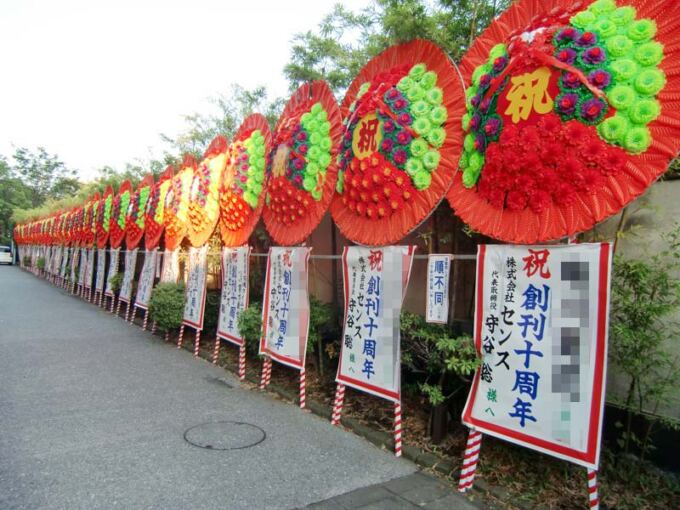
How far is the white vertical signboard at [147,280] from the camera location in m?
12.8

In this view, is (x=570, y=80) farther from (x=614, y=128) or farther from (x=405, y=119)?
(x=405, y=119)

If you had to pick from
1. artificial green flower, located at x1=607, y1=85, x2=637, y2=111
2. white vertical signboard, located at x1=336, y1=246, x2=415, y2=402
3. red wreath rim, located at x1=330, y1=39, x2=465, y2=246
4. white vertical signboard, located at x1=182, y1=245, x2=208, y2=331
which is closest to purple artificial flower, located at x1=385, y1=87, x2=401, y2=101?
red wreath rim, located at x1=330, y1=39, x2=465, y2=246

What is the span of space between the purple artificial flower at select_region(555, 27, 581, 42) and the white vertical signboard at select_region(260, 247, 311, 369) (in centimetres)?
413

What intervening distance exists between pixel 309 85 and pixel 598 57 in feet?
14.9

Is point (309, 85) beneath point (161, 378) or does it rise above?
above

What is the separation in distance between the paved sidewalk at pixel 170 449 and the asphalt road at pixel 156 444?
2cm

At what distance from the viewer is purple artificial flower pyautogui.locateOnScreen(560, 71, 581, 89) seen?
3859 millimetres

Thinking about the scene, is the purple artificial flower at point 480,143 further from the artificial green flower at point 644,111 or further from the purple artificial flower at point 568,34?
the artificial green flower at point 644,111

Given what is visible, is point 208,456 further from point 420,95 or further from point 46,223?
point 46,223

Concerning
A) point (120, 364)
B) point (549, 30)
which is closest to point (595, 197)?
point (549, 30)

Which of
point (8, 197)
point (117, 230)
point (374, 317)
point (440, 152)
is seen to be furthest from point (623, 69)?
point (8, 197)

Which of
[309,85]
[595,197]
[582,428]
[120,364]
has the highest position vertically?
[309,85]

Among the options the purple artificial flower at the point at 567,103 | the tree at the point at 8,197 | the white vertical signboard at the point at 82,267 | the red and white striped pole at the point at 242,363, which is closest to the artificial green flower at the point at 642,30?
the purple artificial flower at the point at 567,103

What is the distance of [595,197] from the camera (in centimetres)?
382
